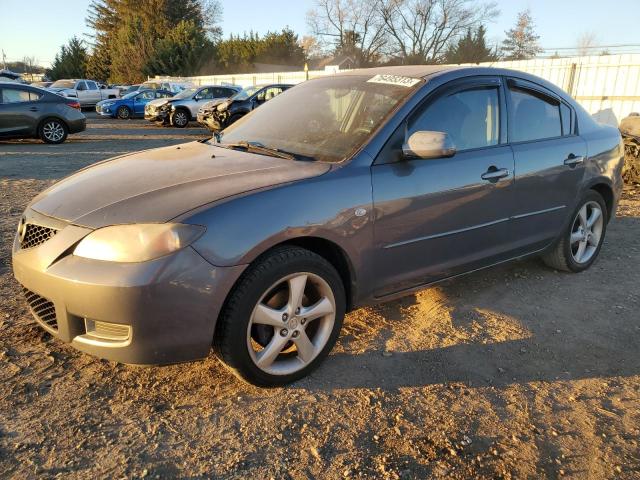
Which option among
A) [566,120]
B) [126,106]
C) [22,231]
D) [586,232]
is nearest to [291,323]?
[22,231]

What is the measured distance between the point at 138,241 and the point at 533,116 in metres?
3.03

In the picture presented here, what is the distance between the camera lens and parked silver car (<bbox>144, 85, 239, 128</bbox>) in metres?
19.4

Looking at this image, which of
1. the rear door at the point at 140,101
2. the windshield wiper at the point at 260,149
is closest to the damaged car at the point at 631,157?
the windshield wiper at the point at 260,149

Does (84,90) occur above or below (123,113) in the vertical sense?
above

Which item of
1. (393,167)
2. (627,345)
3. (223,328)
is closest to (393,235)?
(393,167)

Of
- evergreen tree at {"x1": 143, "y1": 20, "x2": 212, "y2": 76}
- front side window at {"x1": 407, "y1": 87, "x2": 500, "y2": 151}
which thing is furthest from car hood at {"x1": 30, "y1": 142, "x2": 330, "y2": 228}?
evergreen tree at {"x1": 143, "y1": 20, "x2": 212, "y2": 76}

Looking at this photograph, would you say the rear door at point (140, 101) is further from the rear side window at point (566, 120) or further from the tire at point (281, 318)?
the tire at point (281, 318)

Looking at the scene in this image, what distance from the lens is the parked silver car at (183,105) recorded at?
1939 cm

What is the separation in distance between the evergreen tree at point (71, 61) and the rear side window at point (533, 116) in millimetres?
64730

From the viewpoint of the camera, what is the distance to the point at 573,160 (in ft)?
13.1

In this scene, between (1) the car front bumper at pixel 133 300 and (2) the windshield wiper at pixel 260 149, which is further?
(2) the windshield wiper at pixel 260 149

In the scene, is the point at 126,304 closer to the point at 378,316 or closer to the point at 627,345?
the point at 378,316

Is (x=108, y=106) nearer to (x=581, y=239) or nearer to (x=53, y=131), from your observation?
(x=53, y=131)

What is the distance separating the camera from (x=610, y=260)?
4.82 meters
